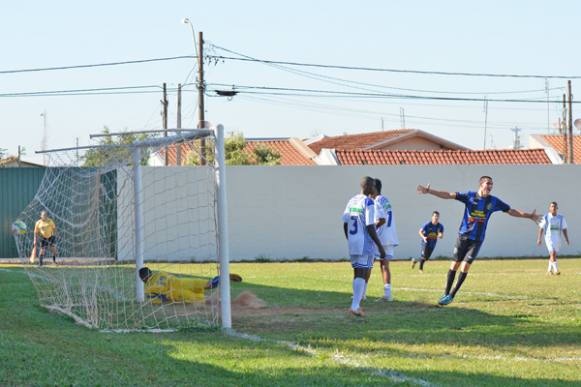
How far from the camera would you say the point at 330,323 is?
Result: 1292 centimetres

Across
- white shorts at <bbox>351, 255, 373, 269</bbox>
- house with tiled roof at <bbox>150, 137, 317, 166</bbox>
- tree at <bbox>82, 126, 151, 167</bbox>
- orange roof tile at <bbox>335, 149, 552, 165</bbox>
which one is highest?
house with tiled roof at <bbox>150, 137, 317, 166</bbox>

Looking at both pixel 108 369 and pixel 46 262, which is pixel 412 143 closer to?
pixel 46 262

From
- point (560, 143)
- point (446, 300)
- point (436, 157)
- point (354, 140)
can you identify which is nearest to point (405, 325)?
point (446, 300)

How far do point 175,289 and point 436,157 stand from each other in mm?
36798

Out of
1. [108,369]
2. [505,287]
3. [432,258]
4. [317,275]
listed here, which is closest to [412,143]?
[432,258]

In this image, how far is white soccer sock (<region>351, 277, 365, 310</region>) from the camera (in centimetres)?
1380

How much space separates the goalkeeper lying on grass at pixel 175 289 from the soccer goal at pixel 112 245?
15 mm

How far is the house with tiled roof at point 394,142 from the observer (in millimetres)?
65562

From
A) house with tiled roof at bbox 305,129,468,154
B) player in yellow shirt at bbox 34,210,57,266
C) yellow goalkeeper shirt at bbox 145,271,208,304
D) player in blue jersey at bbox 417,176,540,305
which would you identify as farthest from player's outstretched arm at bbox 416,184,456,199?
house with tiled roof at bbox 305,129,468,154

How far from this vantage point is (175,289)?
588 inches

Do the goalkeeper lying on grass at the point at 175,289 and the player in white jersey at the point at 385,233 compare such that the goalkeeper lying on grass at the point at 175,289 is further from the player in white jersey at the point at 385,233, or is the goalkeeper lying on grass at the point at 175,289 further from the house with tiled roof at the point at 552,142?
the house with tiled roof at the point at 552,142

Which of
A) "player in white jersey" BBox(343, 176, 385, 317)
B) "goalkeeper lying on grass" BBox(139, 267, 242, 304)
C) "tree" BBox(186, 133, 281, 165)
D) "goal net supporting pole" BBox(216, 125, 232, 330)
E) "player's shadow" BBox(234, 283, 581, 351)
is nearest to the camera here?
"player's shadow" BBox(234, 283, 581, 351)

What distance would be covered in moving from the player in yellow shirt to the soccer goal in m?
0.03

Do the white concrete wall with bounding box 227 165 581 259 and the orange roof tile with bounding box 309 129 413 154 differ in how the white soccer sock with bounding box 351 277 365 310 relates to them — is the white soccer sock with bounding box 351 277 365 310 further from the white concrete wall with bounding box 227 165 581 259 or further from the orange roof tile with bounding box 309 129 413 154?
the orange roof tile with bounding box 309 129 413 154
